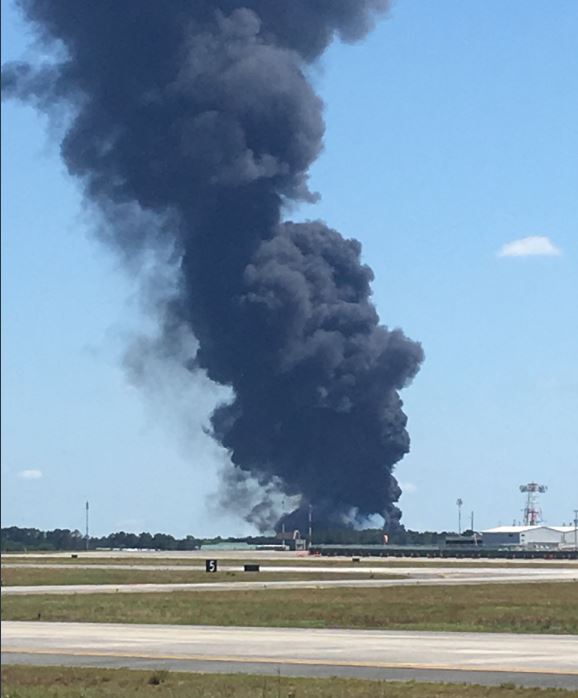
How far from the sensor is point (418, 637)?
42.8 metres

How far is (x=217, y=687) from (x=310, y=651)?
9789 mm

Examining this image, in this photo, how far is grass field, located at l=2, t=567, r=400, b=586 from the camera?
284 ft

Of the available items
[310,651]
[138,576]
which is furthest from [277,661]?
[138,576]

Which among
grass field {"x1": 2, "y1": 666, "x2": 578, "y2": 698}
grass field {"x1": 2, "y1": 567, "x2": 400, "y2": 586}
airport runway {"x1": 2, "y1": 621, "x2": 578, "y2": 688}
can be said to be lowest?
grass field {"x1": 2, "y1": 567, "x2": 400, "y2": 586}

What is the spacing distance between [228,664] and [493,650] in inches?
334

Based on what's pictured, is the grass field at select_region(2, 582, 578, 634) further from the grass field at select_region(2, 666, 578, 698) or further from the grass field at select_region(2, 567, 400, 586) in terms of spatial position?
the grass field at select_region(2, 567, 400, 586)

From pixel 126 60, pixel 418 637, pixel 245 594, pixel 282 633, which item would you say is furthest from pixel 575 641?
pixel 126 60

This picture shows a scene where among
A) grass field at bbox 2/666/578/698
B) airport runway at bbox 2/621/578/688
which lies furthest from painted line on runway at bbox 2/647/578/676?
grass field at bbox 2/666/578/698

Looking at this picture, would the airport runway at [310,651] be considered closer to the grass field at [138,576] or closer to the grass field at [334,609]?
the grass field at [334,609]

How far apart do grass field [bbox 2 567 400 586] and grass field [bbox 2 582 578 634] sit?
17010mm

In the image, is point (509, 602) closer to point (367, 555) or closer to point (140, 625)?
point (140, 625)

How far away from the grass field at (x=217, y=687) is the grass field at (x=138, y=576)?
5088 centimetres

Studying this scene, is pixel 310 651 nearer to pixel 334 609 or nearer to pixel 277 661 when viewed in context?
pixel 277 661

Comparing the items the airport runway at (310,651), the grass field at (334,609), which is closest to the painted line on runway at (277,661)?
the airport runway at (310,651)
